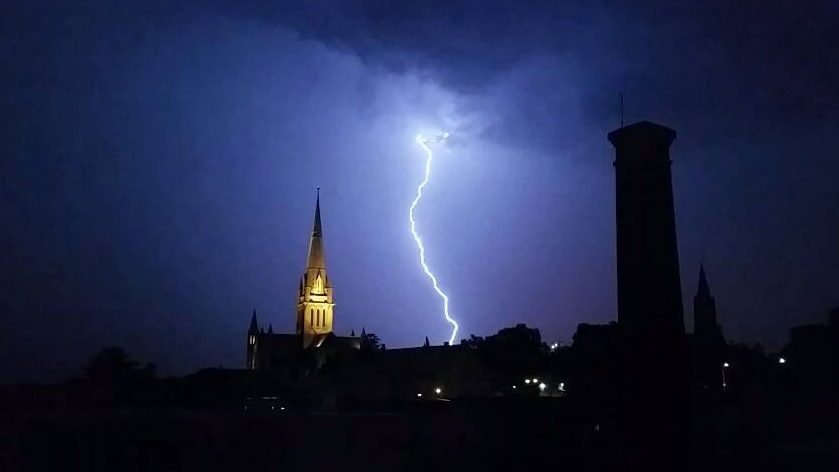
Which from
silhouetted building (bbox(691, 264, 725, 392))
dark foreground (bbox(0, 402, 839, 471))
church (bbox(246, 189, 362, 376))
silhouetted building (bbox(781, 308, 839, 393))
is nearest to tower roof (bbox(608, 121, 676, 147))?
dark foreground (bbox(0, 402, 839, 471))

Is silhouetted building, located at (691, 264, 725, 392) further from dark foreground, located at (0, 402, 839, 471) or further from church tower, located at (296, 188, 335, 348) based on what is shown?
church tower, located at (296, 188, 335, 348)

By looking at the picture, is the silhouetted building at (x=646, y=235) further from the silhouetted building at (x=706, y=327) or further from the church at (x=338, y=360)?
the church at (x=338, y=360)

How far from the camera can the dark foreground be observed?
22047mm

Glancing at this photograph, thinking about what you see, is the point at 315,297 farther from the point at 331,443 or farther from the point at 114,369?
the point at 331,443

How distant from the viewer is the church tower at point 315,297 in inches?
4109

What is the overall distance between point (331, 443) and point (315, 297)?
81.4 metres

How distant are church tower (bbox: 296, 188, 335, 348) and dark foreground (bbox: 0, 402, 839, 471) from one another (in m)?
78.1

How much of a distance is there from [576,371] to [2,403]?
67.7 feet

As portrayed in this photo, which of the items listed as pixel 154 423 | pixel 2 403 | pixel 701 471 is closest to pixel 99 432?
pixel 154 423

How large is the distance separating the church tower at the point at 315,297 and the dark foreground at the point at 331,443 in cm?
7809

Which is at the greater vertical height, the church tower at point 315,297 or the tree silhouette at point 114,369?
the church tower at point 315,297

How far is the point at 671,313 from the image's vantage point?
21.0m

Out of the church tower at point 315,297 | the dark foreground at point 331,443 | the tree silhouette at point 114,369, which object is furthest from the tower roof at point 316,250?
the dark foreground at point 331,443

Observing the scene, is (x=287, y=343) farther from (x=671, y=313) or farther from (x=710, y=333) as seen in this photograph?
(x=671, y=313)
